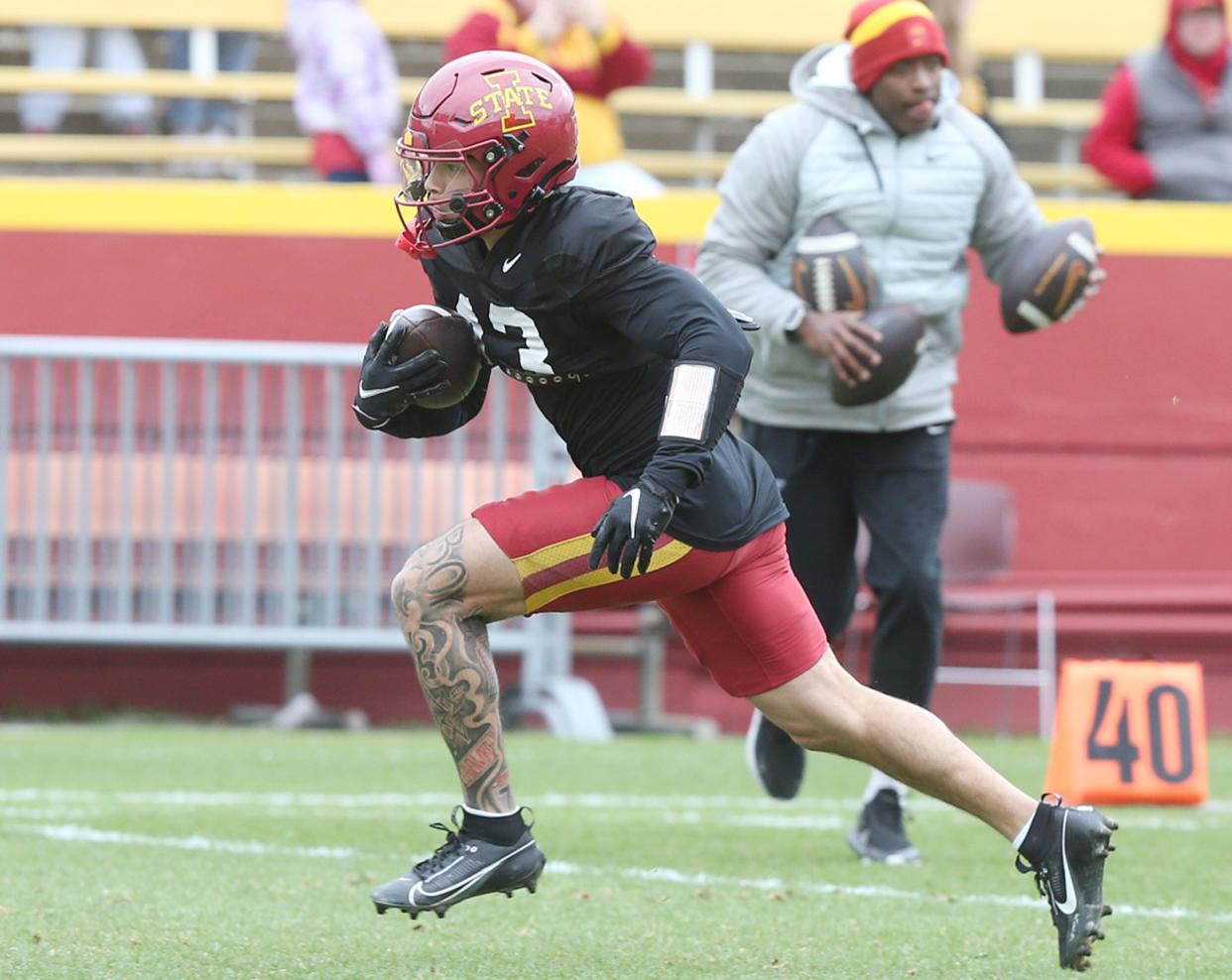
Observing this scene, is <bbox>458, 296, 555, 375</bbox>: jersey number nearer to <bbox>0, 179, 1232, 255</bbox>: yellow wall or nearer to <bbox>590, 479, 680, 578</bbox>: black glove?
<bbox>590, 479, 680, 578</bbox>: black glove

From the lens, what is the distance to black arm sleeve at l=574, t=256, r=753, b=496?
3973 millimetres

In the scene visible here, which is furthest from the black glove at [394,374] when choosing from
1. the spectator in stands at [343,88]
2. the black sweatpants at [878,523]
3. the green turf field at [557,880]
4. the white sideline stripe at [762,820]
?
the spectator in stands at [343,88]

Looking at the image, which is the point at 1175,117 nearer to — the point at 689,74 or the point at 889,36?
the point at 689,74

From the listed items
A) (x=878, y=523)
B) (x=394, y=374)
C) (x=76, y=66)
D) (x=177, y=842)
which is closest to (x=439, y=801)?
(x=177, y=842)

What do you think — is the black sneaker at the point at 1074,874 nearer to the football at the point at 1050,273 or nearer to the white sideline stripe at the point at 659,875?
the white sideline stripe at the point at 659,875

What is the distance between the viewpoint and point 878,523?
5.85 metres

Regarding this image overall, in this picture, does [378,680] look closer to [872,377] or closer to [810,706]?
[872,377]

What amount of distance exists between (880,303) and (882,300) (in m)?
0.03

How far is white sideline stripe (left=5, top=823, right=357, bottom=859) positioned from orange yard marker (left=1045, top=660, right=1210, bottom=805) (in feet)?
7.80

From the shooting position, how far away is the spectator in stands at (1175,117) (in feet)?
32.6

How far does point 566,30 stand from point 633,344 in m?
5.91

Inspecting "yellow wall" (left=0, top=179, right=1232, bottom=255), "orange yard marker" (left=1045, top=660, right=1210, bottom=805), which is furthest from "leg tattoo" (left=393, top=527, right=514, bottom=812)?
"yellow wall" (left=0, top=179, right=1232, bottom=255)

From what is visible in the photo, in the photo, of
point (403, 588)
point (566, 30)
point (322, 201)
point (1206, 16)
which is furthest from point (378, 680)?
point (403, 588)

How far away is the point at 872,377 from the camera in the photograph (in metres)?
5.63
